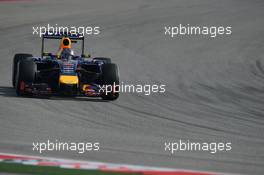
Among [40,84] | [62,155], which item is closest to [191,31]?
[40,84]

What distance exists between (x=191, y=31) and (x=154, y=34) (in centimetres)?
131

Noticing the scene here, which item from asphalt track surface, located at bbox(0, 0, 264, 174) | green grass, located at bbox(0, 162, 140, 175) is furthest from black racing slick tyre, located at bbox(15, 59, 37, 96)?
green grass, located at bbox(0, 162, 140, 175)

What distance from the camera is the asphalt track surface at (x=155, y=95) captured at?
1120cm

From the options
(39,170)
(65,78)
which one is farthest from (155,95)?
(39,170)

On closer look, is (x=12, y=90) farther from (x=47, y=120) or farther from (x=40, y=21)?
(x=40, y=21)

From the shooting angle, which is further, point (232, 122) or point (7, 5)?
point (7, 5)

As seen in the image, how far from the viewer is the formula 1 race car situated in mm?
15430

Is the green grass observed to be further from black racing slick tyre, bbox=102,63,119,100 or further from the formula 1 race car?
black racing slick tyre, bbox=102,63,119,100

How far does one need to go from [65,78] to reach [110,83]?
0.85 metres

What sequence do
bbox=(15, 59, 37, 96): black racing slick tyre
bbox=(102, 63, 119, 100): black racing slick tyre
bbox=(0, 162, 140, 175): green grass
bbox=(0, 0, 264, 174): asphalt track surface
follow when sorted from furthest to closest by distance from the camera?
bbox=(102, 63, 119, 100): black racing slick tyre < bbox=(15, 59, 37, 96): black racing slick tyre < bbox=(0, 0, 264, 174): asphalt track surface < bbox=(0, 162, 140, 175): green grass

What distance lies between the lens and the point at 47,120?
13.2m

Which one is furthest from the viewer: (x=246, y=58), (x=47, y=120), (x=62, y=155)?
(x=246, y=58)

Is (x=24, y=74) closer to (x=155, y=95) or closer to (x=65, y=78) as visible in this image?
(x=65, y=78)

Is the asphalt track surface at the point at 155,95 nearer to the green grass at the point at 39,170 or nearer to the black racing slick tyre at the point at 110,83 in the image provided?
the black racing slick tyre at the point at 110,83
